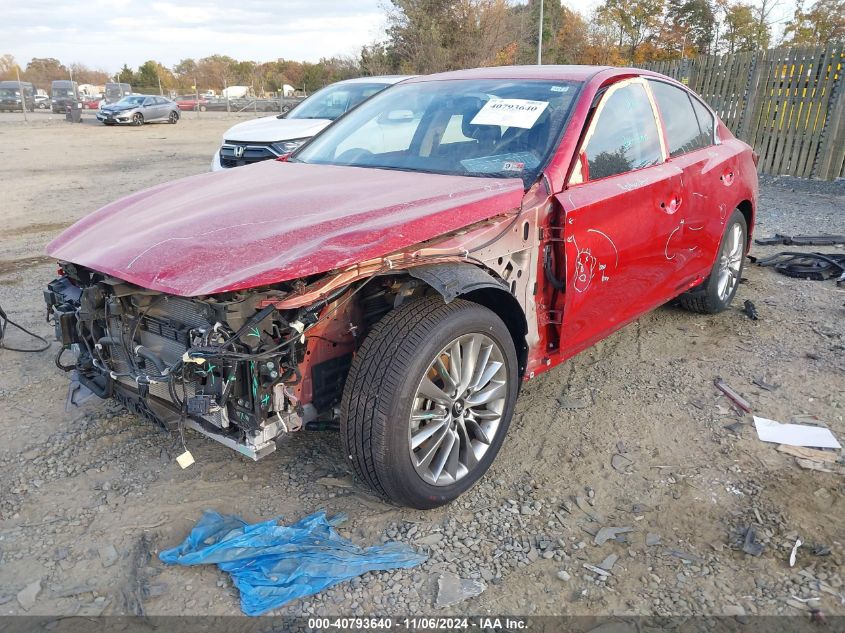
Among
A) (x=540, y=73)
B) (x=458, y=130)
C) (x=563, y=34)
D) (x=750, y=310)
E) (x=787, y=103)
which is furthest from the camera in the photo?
(x=563, y=34)

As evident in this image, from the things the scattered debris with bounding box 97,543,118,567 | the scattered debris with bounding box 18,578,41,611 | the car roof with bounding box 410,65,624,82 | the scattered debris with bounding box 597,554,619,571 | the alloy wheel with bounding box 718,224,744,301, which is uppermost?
the car roof with bounding box 410,65,624,82

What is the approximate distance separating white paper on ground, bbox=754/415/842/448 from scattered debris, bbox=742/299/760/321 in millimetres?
1741

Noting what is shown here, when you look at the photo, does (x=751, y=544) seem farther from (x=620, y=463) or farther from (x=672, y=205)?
(x=672, y=205)

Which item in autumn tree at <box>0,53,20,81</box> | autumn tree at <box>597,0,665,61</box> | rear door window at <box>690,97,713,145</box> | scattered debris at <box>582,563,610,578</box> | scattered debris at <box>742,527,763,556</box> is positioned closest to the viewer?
scattered debris at <box>582,563,610,578</box>

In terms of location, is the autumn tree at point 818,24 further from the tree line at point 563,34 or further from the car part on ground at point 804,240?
the car part on ground at point 804,240

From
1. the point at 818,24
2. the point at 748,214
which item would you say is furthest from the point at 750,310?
the point at 818,24

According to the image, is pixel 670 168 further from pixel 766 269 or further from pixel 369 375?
pixel 766 269

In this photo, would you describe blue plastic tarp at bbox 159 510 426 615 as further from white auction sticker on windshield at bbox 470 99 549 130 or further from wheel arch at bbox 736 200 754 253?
wheel arch at bbox 736 200 754 253

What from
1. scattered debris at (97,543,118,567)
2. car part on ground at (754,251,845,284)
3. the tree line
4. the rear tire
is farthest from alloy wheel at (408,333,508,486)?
the tree line

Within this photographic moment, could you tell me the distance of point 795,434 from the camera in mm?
3426

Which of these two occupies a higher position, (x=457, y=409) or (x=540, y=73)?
(x=540, y=73)

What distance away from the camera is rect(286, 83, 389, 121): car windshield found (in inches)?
364

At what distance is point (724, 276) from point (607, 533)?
10.0ft

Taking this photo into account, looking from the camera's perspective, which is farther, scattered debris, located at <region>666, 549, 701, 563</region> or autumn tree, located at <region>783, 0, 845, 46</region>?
autumn tree, located at <region>783, 0, 845, 46</region>
